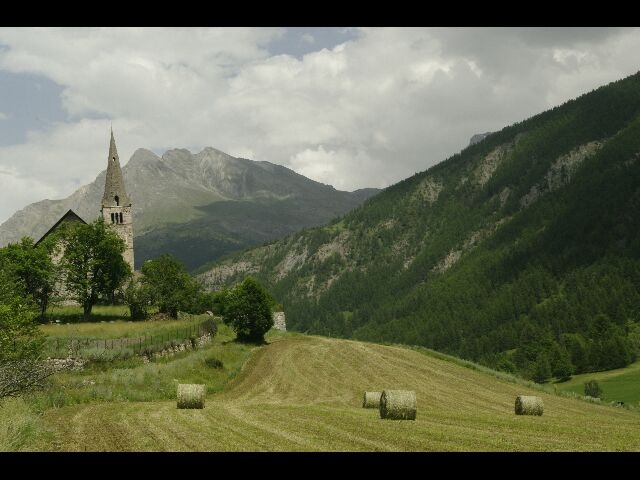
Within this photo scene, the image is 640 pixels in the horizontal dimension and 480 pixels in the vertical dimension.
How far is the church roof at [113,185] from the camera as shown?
423 ft

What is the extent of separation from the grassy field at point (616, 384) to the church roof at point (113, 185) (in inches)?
3564

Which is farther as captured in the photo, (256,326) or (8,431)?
(256,326)

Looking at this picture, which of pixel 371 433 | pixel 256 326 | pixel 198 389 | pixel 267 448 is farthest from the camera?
pixel 256 326

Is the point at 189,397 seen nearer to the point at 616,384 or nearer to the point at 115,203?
the point at 115,203

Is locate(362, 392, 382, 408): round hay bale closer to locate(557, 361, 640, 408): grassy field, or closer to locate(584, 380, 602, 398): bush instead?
locate(557, 361, 640, 408): grassy field

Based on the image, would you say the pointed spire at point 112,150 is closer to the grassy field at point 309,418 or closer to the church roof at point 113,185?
the church roof at point 113,185

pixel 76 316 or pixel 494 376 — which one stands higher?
pixel 76 316

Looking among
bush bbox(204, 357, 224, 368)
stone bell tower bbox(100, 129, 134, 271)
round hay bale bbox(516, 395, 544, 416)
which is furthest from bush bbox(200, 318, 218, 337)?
stone bell tower bbox(100, 129, 134, 271)

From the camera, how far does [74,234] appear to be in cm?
→ 8956
